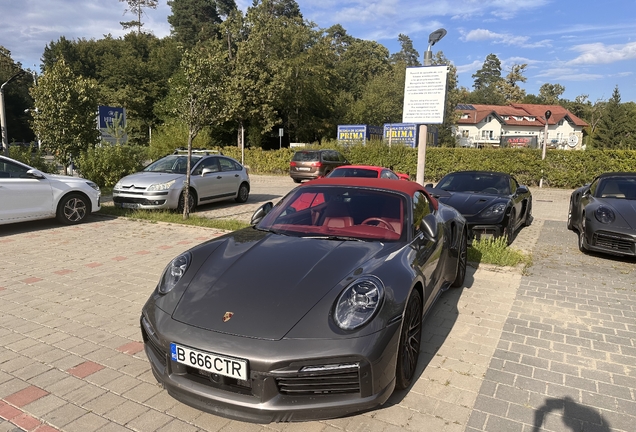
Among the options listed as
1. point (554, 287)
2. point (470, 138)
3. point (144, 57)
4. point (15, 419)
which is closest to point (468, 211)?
point (554, 287)

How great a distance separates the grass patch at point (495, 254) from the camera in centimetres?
658

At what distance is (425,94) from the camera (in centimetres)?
973

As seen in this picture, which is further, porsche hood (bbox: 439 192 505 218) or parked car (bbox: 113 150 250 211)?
parked car (bbox: 113 150 250 211)

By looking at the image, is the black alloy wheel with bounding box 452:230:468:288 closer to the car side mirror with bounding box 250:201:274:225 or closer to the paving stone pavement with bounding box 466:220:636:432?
the paving stone pavement with bounding box 466:220:636:432

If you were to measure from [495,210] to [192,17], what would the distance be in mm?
75025

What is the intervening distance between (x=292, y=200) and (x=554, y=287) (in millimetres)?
3890

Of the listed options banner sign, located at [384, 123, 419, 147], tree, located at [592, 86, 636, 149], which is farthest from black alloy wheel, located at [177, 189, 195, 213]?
tree, located at [592, 86, 636, 149]

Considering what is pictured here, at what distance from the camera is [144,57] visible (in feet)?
205

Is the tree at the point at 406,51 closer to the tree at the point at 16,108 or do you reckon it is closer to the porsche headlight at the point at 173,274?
the tree at the point at 16,108

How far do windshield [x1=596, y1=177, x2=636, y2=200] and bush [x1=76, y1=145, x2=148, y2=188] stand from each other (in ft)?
44.0

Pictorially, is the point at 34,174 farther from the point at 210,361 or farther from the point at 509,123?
the point at 509,123

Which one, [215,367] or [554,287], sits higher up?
[215,367]

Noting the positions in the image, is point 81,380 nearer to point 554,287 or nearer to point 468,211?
point 554,287

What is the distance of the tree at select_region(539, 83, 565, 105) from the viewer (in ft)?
346
